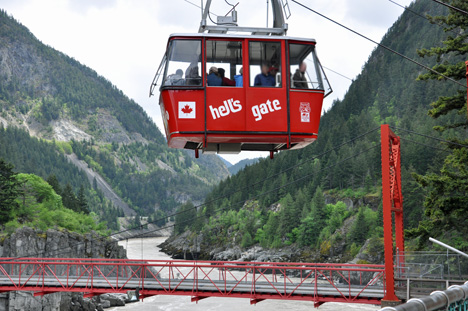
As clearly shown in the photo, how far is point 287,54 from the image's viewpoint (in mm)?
13344

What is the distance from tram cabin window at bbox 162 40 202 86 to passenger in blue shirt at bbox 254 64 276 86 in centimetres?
134

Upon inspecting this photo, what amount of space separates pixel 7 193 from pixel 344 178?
72.2m

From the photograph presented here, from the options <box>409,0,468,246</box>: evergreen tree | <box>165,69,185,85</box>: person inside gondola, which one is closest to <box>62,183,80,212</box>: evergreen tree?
<box>409,0,468,246</box>: evergreen tree

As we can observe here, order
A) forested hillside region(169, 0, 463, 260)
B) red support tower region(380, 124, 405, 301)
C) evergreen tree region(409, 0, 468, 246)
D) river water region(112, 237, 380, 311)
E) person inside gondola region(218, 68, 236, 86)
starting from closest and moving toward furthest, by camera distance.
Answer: person inside gondola region(218, 68, 236, 86), evergreen tree region(409, 0, 468, 246), red support tower region(380, 124, 405, 301), river water region(112, 237, 380, 311), forested hillside region(169, 0, 463, 260)

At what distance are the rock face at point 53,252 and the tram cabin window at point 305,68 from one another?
38250 mm

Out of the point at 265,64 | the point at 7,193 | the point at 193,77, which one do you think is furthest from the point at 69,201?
the point at 265,64

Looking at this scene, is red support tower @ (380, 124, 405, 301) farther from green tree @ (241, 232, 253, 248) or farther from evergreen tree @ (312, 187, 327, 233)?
green tree @ (241, 232, 253, 248)

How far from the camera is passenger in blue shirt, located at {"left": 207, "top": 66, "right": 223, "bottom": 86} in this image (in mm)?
13359

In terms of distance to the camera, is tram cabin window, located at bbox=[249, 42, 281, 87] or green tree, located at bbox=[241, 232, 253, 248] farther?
green tree, located at bbox=[241, 232, 253, 248]

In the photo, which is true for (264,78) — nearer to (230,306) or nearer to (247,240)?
(230,306)

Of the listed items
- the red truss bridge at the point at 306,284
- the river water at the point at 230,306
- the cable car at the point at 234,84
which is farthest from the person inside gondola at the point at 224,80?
the river water at the point at 230,306

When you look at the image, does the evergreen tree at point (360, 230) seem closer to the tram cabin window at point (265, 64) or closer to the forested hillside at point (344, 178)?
the forested hillside at point (344, 178)

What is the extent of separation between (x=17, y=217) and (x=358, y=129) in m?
86.3

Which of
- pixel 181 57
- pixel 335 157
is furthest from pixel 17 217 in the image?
pixel 335 157
